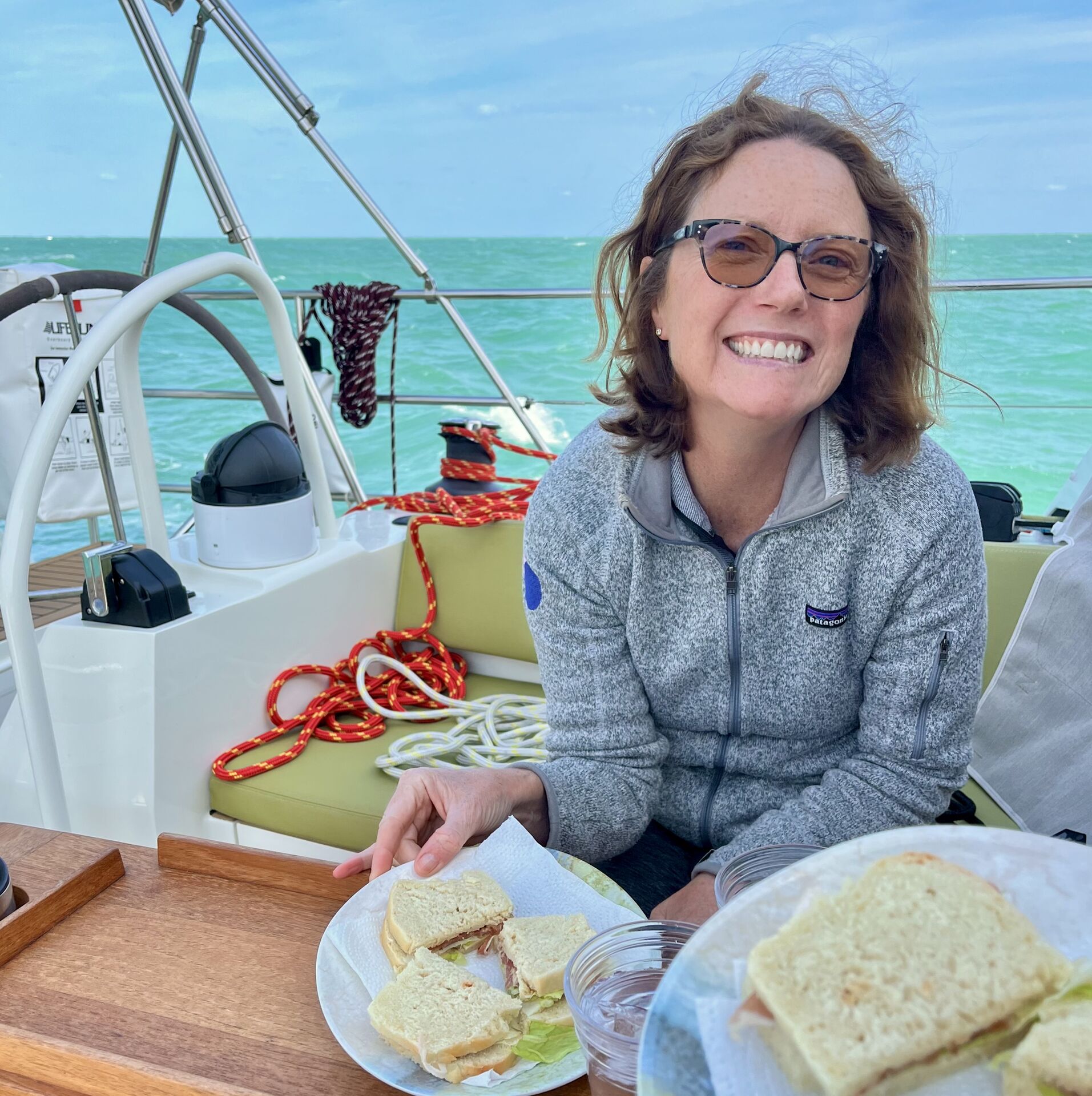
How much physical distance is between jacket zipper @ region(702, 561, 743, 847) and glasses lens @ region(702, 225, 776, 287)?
287mm

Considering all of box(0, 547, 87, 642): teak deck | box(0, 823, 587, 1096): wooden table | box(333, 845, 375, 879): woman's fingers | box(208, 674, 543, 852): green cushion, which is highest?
box(333, 845, 375, 879): woman's fingers

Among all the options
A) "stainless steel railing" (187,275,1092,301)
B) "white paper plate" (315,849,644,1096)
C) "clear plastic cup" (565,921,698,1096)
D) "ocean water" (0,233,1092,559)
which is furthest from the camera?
"ocean water" (0,233,1092,559)

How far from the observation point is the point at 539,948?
0.70 meters

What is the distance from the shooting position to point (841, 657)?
108cm

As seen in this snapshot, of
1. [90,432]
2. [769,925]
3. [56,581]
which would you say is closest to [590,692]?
[769,925]

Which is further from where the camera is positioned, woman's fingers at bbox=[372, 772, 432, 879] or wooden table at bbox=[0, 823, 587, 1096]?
woman's fingers at bbox=[372, 772, 432, 879]

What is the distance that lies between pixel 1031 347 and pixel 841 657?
15908 mm

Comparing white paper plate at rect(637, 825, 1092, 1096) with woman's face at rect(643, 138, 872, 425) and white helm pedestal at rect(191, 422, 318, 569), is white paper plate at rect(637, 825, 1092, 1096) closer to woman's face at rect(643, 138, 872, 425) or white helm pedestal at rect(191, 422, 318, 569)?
woman's face at rect(643, 138, 872, 425)

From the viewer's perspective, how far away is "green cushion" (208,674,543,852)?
5.05 ft

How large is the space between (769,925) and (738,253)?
2.61ft

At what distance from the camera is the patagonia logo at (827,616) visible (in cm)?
106

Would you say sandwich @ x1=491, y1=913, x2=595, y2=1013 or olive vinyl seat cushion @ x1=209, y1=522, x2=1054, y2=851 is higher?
sandwich @ x1=491, y1=913, x2=595, y2=1013

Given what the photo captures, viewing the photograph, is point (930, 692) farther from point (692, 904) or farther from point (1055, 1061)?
point (1055, 1061)

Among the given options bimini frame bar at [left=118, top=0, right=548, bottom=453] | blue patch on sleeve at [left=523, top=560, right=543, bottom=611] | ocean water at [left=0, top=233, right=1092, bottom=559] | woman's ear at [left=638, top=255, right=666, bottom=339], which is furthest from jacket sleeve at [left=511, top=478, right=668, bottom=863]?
ocean water at [left=0, top=233, right=1092, bottom=559]
